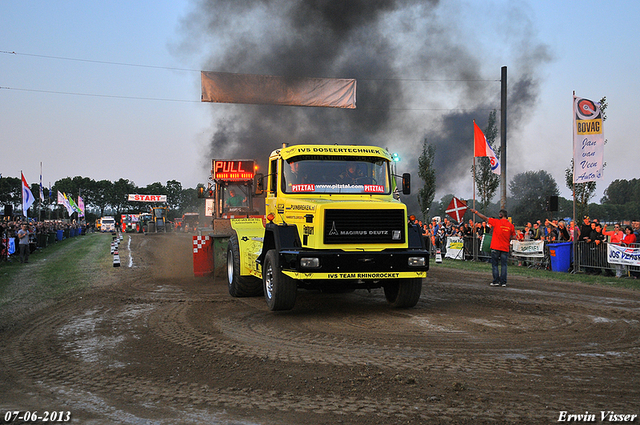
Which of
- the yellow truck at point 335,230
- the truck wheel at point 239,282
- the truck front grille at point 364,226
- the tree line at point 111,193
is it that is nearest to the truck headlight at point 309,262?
the yellow truck at point 335,230

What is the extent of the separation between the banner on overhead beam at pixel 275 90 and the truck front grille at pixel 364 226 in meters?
12.7

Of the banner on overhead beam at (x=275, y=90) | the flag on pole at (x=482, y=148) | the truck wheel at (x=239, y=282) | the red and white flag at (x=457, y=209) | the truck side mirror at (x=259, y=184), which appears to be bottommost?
the truck wheel at (x=239, y=282)

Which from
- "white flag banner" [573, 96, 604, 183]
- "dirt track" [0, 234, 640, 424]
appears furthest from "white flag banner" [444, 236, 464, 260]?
"dirt track" [0, 234, 640, 424]

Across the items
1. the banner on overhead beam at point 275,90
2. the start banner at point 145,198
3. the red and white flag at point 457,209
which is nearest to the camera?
the banner on overhead beam at point 275,90

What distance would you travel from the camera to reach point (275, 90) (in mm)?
20438

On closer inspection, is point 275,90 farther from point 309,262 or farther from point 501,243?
point 309,262

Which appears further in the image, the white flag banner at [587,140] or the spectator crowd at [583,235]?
the white flag banner at [587,140]

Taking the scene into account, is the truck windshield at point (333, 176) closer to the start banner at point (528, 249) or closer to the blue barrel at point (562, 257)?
the blue barrel at point (562, 257)

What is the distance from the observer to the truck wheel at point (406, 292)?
363 inches

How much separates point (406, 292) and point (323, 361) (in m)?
3.64

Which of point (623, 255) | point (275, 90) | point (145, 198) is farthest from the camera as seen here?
point (145, 198)

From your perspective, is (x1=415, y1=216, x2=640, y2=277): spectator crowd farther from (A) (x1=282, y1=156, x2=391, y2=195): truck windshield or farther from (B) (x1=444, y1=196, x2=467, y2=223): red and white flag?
(A) (x1=282, y1=156, x2=391, y2=195): truck windshield

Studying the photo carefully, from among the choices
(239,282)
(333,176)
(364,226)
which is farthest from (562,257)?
(239,282)

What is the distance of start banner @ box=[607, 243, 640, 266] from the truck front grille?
9877 mm
